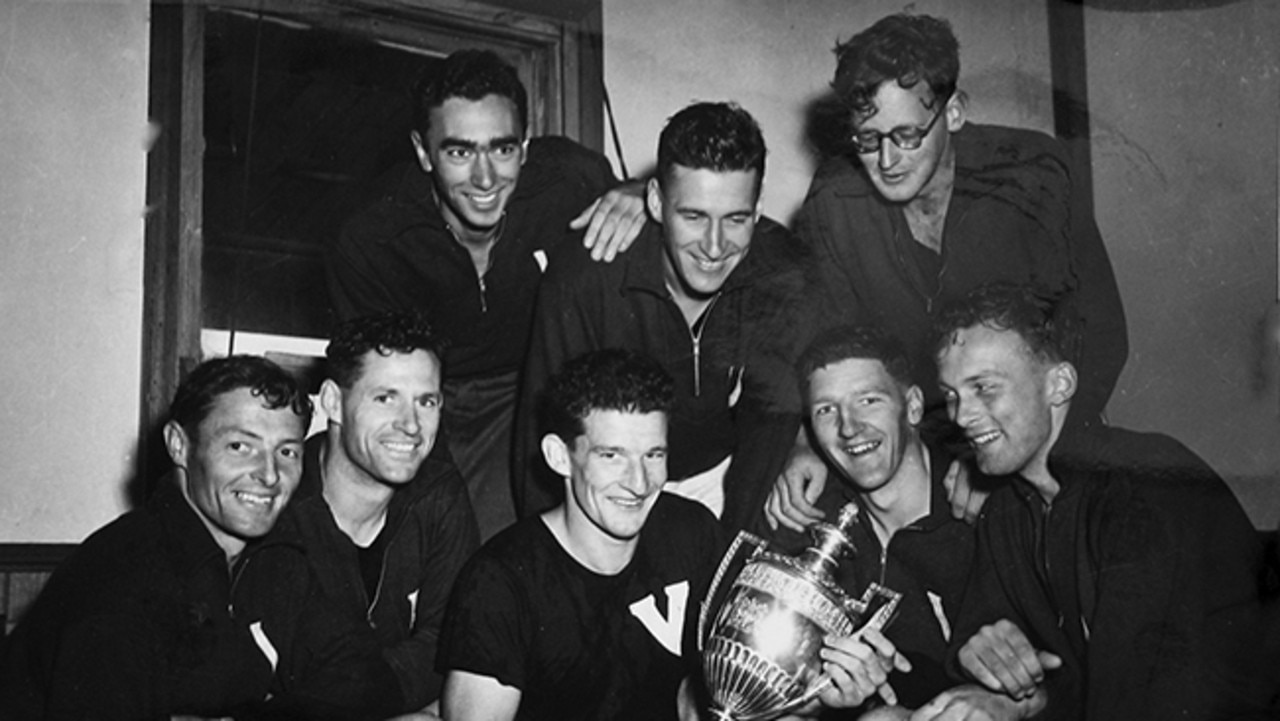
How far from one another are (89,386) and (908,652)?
1.39 m

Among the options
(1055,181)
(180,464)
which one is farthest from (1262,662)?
(180,464)

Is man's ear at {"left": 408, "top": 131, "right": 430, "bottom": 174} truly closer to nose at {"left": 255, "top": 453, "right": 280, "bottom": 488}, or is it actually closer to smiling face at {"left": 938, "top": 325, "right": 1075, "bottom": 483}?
nose at {"left": 255, "top": 453, "right": 280, "bottom": 488}

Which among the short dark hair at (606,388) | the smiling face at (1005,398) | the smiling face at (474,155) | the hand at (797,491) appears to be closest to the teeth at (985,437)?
the smiling face at (1005,398)

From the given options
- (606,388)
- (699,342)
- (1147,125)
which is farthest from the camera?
(1147,125)

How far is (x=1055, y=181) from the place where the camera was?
2305mm

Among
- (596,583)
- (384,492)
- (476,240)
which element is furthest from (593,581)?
(476,240)

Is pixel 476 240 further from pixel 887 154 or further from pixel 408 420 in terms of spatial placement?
pixel 887 154

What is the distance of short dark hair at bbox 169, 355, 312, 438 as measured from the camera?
200 cm

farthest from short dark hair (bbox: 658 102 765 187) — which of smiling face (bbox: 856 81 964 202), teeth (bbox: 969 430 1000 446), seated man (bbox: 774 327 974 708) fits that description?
teeth (bbox: 969 430 1000 446)

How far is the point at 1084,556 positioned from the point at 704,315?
0.73 meters

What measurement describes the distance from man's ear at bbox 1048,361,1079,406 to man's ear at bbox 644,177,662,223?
2.28ft

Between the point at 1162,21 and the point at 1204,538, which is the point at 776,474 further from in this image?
the point at 1162,21

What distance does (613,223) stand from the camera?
2.23 meters

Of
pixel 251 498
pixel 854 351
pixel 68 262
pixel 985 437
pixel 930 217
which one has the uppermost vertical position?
Result: pixel 930 217
